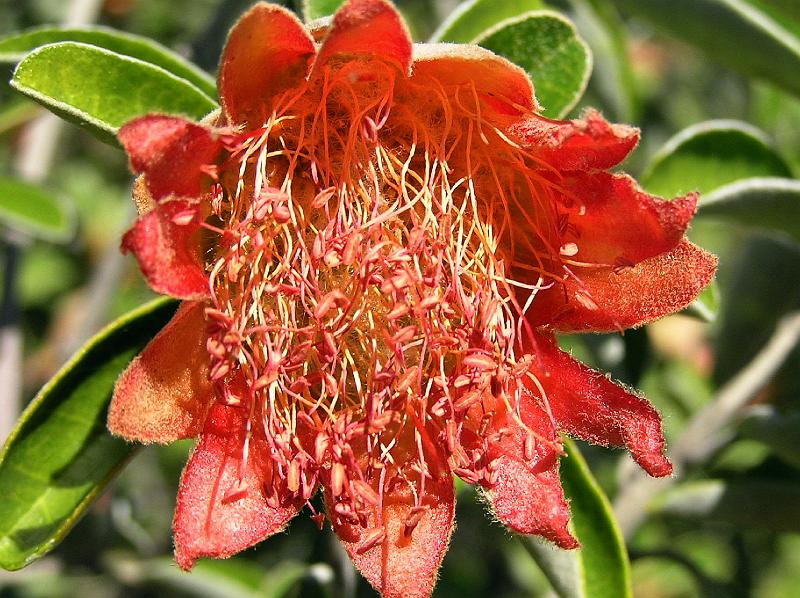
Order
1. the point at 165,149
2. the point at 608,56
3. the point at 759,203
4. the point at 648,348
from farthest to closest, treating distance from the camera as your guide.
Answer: the point at 608,56 < the point at 648,348 < the point at 759,203 < the point at 165,149

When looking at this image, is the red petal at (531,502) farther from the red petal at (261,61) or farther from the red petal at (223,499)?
the red petal at (261,61)

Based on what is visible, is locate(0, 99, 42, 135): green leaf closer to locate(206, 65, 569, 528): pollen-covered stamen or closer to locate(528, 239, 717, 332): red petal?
locate(206, 65, 569, 528): pollen-covered stamen

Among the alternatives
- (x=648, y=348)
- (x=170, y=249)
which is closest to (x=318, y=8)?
(x=170, y=249)

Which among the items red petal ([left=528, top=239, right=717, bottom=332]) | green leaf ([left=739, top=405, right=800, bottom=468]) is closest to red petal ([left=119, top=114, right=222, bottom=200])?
red petal ([left=528, top=239, right=717, bottom=332])

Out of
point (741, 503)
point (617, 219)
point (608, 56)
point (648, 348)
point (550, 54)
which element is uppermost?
point (550, 54)

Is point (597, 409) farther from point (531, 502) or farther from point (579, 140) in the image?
point (579, 140)
